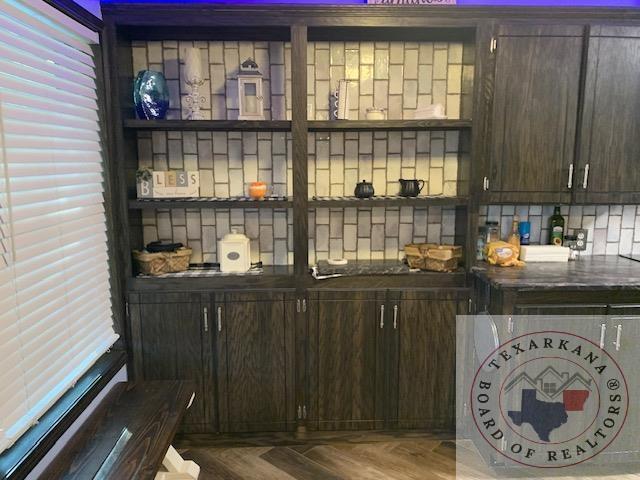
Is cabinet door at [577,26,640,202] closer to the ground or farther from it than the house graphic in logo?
farther from it

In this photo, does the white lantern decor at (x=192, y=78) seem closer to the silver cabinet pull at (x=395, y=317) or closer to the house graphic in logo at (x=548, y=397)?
the silver cabinet pull at (x=395, y=317)

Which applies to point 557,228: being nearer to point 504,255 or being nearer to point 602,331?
point 504,255

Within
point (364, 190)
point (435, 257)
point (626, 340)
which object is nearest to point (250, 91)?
point (364, 190)

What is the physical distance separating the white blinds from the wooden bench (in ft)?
0.60

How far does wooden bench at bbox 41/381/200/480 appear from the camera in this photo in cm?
163

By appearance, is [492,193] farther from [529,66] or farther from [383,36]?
[383,36]

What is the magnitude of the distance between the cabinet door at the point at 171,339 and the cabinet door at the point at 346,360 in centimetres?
58

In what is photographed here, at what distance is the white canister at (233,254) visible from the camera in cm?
258

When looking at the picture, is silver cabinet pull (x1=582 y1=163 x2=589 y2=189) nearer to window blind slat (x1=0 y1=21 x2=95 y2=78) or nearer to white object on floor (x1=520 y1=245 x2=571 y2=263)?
white object on floor (x1=520 y1=245 x2=571 y2=263)

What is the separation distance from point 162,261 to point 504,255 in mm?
1844

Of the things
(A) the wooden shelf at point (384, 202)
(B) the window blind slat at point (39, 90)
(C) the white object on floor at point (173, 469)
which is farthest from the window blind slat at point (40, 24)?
(C) the white object on floor at point (173, 469)

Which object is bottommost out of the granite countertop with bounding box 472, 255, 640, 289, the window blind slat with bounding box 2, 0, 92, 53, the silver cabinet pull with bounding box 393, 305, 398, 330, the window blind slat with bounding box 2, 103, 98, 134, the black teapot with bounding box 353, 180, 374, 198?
the silver cabinet pull with bounding box 393, 305, 398, 330

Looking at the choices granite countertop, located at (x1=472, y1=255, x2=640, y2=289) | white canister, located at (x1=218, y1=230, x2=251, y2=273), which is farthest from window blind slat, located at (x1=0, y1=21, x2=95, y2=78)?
granite countertop, located at (x1=472, y1=255, x2=640, y2=289)

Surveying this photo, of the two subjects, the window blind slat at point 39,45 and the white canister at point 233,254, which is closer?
the window blind slat at point 39,45
